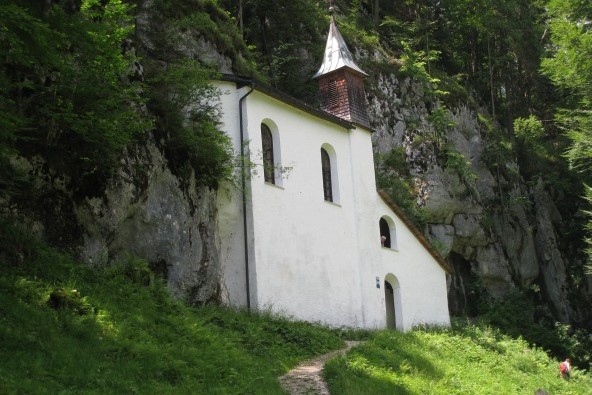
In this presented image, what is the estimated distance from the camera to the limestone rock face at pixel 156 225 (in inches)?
537

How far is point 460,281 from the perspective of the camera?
29812 mm

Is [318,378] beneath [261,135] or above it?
beneath

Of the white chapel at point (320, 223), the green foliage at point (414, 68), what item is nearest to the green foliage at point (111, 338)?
the white chapel at point (320, 223)

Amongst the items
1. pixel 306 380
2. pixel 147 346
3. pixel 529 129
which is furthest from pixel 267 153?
A: pixel 529 129

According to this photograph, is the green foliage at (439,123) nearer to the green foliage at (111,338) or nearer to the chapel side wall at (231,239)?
the chapel side wall at (231,239)

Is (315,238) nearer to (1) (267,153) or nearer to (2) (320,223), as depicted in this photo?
(2) (320,223)

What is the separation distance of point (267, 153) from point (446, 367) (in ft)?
26.0

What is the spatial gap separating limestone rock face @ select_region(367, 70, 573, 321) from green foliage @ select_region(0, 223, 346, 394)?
651 inches

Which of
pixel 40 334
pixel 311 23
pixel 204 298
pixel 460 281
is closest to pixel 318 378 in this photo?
pixel 204 298

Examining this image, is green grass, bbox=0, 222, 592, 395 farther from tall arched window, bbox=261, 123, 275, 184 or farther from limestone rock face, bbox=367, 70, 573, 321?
limestone rock face, bbox=367, 70, 573, 321

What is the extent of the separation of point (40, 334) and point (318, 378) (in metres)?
5.38

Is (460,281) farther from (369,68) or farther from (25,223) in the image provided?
(25,223)

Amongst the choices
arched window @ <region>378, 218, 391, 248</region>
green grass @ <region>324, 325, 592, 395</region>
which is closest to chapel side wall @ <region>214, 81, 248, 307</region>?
green grass @ <region>324, 325, 592, 395</region>

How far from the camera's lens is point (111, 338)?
1055 centimetres
